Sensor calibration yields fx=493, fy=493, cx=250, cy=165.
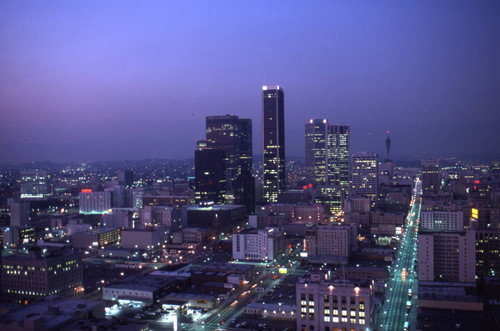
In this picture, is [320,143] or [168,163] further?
[168,163]

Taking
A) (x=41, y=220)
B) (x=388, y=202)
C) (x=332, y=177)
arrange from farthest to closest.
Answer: (x=332, y=177)
(x=388, y=202)
(x=41, y=220)

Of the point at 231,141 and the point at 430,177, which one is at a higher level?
the point at 231,141

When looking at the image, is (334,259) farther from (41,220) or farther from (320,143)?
(320,143)

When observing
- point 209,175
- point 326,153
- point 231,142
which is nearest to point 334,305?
point 209,175

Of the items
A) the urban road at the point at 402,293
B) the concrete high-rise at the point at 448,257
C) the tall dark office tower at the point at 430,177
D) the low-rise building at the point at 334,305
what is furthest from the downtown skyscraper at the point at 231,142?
the low-rise building at the point at 334,305

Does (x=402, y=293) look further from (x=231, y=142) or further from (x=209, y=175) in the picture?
(x=231, y=142)

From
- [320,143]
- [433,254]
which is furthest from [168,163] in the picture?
[433,254]
